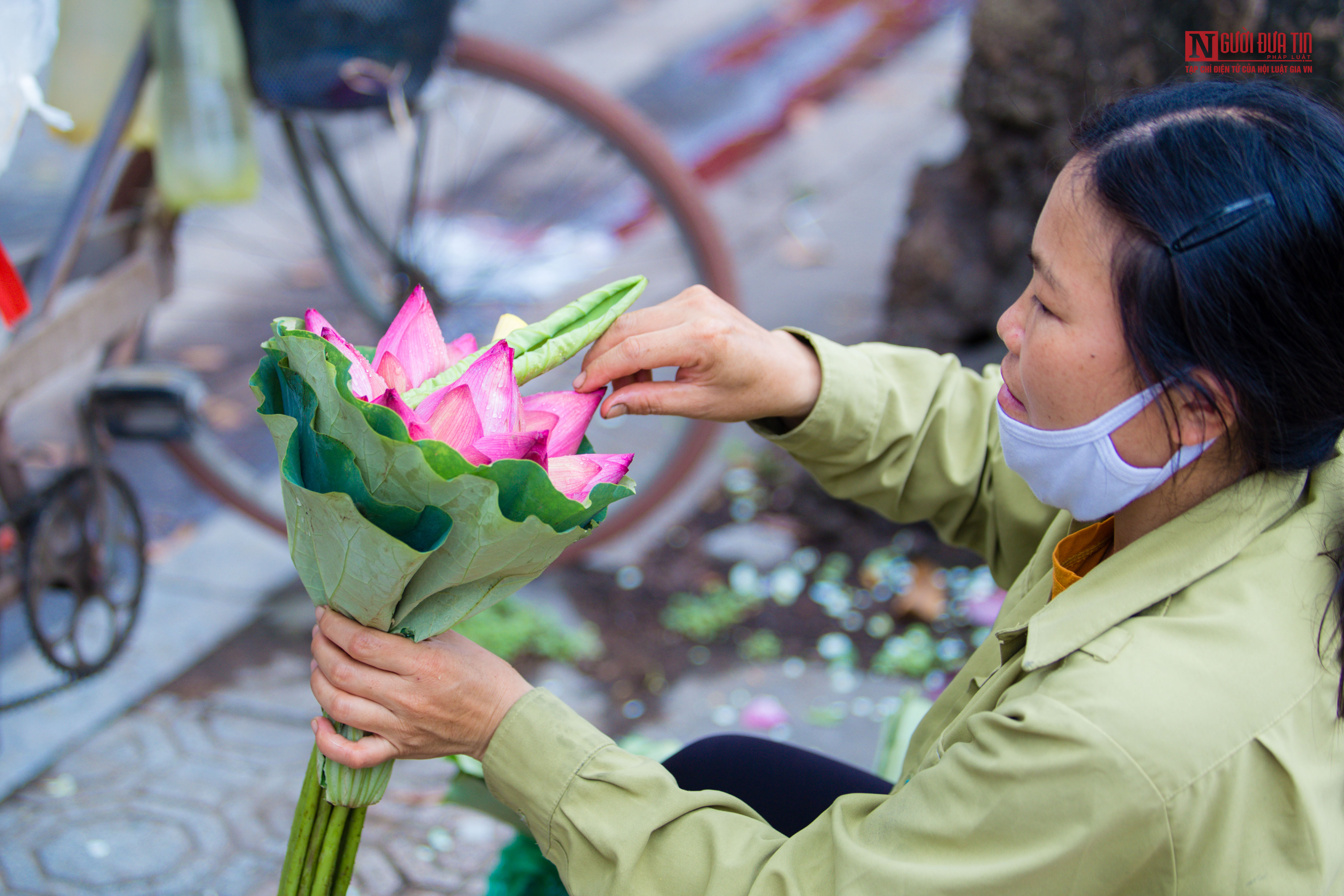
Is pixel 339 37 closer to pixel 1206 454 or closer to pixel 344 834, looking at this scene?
pixel 344 834

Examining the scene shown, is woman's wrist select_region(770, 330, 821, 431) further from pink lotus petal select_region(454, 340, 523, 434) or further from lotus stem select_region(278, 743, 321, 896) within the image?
lotus stem select_region(278, 743, 321, 896)

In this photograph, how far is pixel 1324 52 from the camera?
7.56ft

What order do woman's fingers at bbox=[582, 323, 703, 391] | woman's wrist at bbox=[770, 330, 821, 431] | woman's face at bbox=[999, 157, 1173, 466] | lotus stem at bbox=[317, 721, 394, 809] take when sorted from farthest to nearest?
woman's wrist at bbox=[770, 330, 821, 431] → woman's fingers at bbox=[582, 323, 703, 391] → lotus stem at bbox=[317, 721, 394, 809] → woman's face at bbox=[999, 157, 1173, 466]

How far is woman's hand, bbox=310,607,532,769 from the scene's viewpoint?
119 cm

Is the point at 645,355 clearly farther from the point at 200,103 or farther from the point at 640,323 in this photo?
the point at 200,103

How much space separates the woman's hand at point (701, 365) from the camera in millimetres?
1382

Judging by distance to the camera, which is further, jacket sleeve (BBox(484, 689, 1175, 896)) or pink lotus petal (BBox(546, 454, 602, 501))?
pink lotus petal (BBox(546, 454, 602, 501))

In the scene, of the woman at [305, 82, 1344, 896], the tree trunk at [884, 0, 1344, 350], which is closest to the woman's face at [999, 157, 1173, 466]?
Answer: the woman at [305, 82, 1344, 896]

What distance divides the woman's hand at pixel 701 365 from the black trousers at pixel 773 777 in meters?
0.47

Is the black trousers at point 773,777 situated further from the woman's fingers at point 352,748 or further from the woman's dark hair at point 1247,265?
the woman's dark hair at point 1247,265

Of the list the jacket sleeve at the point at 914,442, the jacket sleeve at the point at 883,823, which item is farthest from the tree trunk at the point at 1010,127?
the jacket sleeve at the point at 883,823

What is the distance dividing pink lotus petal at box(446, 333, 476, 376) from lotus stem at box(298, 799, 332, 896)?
52 centimetres

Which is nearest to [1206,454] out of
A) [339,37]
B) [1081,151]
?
[1081,151]

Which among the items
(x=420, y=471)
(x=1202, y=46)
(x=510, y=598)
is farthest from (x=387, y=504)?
(x=1202, y=46)
